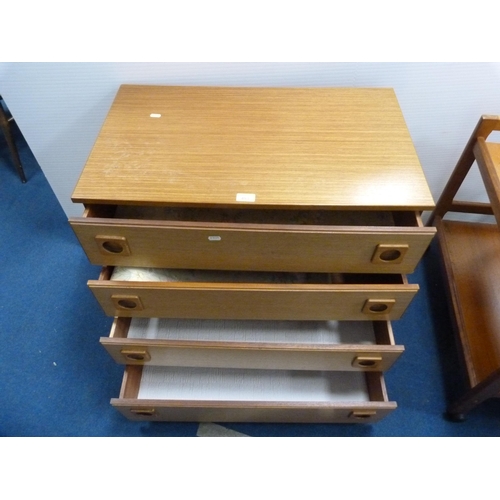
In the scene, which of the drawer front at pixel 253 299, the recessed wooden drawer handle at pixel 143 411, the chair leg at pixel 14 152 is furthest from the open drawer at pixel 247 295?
the chair leg at pixel 14 152

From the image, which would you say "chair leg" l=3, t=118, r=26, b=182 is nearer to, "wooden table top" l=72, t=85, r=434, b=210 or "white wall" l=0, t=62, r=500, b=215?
"white wall" l=0, t=62, r=500, b=215

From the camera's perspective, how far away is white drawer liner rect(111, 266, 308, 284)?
2.88ft

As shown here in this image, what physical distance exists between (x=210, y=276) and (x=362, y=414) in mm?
480

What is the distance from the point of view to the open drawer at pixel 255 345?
2.73 ft

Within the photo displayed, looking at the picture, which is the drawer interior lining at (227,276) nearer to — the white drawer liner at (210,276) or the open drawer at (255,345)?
the white drawer liner at (210,276)

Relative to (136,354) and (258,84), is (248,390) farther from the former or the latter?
(258,84)

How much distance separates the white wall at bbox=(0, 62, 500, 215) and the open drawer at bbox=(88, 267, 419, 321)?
475 mm

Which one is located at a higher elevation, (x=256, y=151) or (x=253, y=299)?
(x=256, y=151)

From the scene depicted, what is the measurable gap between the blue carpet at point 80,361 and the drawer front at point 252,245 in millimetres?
523

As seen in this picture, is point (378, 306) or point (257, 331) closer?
point (378, 306)

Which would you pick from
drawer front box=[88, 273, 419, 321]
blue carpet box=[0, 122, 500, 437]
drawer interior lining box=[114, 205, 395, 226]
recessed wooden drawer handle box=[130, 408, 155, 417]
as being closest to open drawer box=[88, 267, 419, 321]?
drawer front box=[88, 273, 419, 321]

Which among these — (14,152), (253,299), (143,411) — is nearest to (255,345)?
(253,299)

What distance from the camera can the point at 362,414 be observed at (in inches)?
35.2
